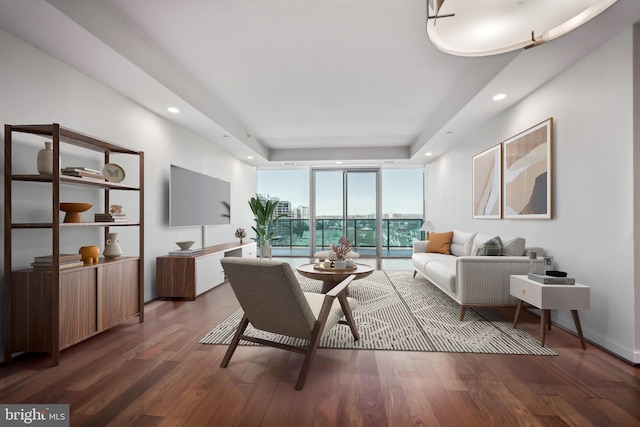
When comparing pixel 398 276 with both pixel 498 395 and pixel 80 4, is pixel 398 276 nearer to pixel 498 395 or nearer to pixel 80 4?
pixel 498 395

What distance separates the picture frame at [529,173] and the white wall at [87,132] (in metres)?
4.36

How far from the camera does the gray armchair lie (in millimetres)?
1847

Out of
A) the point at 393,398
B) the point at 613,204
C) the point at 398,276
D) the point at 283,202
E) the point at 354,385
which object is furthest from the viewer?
the point at 283,202

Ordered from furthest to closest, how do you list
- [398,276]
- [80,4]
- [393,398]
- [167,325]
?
[398,276] → [167,325] → [80,4] → [393,398]

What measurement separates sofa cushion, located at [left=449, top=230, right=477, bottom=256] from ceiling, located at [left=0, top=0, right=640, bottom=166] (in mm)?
1611

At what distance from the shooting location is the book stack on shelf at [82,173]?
7.53ft

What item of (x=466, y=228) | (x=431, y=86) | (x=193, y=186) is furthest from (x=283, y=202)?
(x=431, y=86)

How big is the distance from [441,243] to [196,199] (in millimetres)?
3943

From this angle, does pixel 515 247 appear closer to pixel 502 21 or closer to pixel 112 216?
pixel 502 21

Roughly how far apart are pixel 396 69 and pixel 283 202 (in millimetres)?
5321

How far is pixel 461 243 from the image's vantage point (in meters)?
4.57

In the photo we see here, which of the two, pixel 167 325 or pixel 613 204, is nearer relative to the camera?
pixel 613 204

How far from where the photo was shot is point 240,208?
680 centimetres

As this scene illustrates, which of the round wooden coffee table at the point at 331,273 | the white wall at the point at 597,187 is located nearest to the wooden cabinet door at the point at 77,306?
the round wooden coffee table at the point at 331,273
